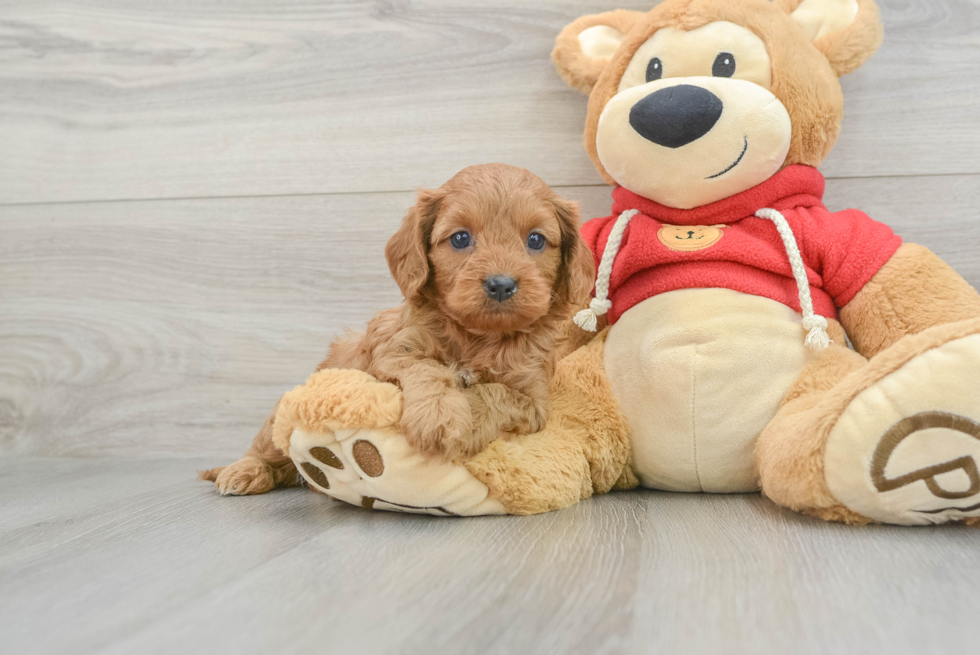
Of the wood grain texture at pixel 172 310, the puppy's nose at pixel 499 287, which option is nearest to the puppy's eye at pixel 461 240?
the puppy's nose at pixel 499 287

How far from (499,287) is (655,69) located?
575 mm

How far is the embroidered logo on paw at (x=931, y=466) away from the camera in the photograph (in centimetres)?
89

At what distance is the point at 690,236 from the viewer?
4.31 ft

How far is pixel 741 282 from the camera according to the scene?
4.13 ft

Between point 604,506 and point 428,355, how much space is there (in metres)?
0.39

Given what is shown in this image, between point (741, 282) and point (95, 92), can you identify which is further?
point (95, 92)

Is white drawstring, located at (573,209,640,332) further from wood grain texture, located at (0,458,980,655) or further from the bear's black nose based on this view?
wood grain texture, located at (0,458,980,655)

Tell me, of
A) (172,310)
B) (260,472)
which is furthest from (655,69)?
(172,310)

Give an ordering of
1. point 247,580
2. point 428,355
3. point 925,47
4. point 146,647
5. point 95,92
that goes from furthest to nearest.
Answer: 1. point 95,92
2. point 925,47
3. point 428,355
4. point 247,580
5. point 146,647

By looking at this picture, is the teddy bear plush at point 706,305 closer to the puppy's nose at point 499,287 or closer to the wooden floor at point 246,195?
the wooden floor at point 246,195

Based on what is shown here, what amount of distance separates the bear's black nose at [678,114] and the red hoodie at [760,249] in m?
0.16

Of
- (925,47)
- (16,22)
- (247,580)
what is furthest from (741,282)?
(16,22)

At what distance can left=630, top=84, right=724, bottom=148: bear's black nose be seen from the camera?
1.21 m

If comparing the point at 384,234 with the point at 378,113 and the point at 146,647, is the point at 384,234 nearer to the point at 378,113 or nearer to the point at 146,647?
the point at 378,113
